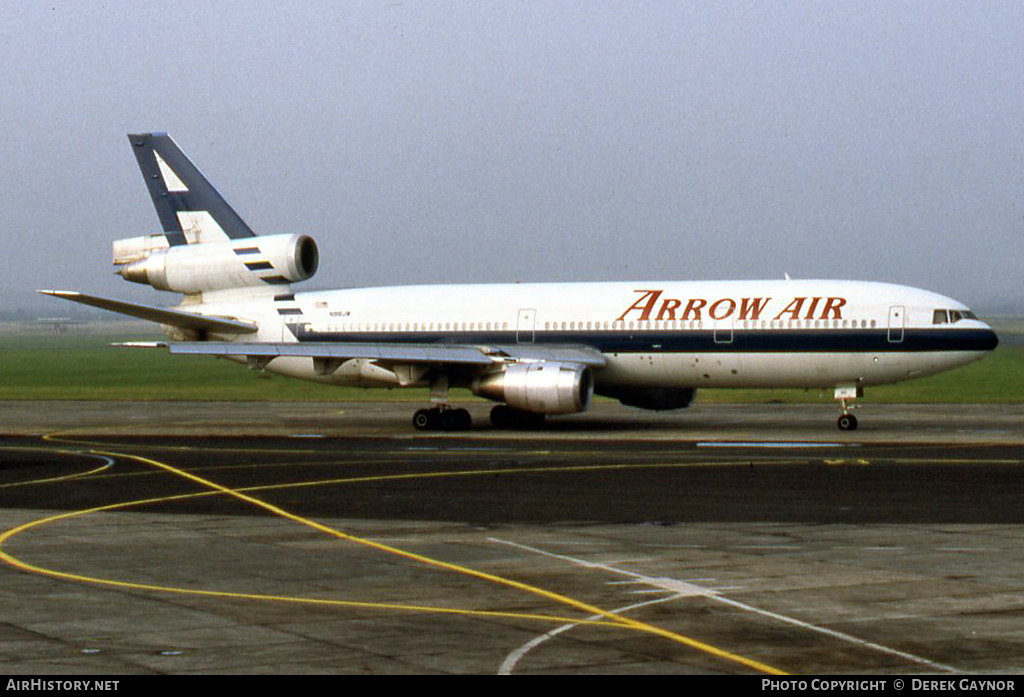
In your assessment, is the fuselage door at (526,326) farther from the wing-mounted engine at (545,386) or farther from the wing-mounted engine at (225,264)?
the wing-mounted engine at (225,264)

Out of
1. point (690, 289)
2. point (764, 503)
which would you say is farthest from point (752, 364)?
point (764, 503)

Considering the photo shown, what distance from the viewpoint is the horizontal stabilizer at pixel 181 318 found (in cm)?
4103

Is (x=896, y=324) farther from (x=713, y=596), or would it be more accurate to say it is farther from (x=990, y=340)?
(x=713, y=596)

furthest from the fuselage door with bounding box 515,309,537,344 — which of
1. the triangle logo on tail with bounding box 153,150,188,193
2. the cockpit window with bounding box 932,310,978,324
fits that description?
the triangle logo on tail with bounding box 153,150,188,193

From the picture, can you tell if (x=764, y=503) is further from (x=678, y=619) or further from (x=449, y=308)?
(x=449, y=308)

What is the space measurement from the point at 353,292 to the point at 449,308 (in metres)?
3.83

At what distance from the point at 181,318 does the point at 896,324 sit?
21.8 metres

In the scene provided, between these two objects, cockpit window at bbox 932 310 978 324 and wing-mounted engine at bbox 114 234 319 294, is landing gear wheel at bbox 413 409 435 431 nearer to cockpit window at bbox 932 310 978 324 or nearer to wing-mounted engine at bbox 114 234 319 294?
wing-mounted engine at bbox 114 234 319 294

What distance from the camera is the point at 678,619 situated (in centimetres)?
1281

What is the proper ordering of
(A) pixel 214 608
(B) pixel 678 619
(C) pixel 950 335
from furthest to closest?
(C) pixel 950 335, (A) pixel 214 608, (B) pixel 678 619

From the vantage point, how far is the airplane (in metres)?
38.2

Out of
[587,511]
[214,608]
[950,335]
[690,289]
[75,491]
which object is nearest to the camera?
[214,608]

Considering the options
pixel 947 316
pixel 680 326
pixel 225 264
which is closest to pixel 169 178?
pixel 225 264

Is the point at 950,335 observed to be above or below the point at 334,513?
above
